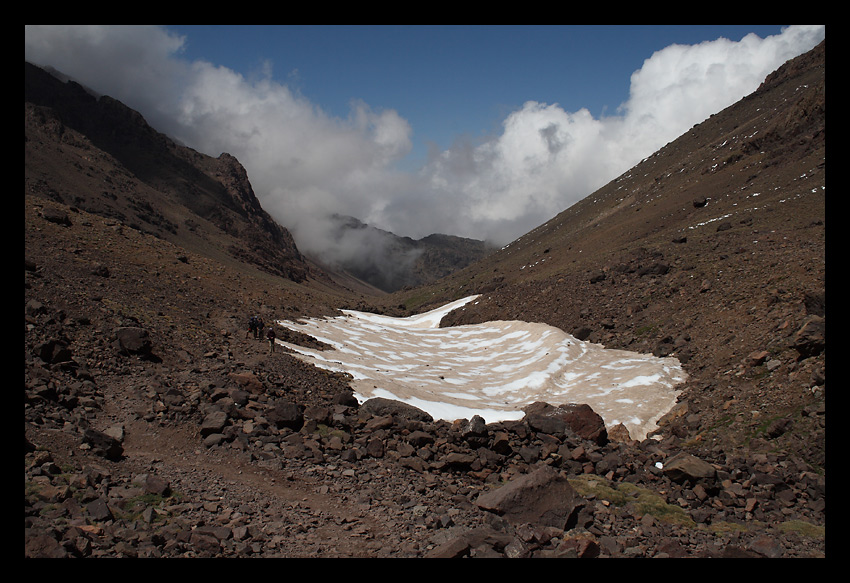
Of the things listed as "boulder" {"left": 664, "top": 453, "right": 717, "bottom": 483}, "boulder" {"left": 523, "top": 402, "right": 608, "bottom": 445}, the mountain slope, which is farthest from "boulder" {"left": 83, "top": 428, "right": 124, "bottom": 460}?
the mountain slope

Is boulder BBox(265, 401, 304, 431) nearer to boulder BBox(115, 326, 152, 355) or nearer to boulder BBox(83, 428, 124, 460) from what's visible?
boulder BBox(83, 428, 124, 460)

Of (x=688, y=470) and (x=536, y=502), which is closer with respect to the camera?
(x=536, y=502)

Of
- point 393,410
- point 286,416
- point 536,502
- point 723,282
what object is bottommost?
point 536,502

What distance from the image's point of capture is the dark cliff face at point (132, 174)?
9631 cm

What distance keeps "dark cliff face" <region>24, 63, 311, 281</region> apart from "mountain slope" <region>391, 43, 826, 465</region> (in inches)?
2368

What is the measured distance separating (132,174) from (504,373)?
135350 millimetres

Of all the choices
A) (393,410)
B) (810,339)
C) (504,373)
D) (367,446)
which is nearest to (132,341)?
(393,410)

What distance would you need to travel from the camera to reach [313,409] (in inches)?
→ 537

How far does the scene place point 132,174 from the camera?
126750mm

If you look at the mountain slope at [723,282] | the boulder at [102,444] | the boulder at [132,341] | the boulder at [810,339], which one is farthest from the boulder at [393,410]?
the boulder at [810,339]

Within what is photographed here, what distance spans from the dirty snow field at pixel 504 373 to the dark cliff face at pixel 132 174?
79.8 meters

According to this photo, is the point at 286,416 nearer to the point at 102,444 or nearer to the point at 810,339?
the point at 102,444

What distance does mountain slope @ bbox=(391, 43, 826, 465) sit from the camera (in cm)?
1588
